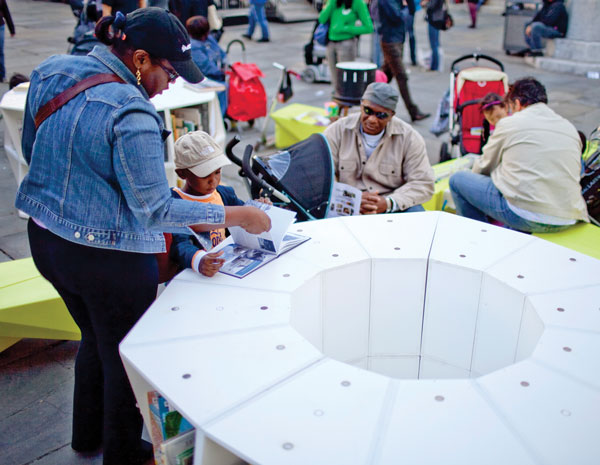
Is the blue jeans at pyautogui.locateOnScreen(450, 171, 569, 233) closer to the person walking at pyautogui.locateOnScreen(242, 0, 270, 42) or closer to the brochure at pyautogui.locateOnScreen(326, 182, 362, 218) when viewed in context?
the brochure at pyautogui.locateOnScreen(326, 182, 362, 218)

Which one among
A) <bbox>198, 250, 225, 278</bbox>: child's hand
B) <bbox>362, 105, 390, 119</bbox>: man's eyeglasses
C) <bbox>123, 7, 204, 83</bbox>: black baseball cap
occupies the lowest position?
<bbox>198, 250, 225, 278</bbox>: child's hand

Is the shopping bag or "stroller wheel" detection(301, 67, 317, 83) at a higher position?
the shopping bag

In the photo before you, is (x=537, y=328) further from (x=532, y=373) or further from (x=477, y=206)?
(x=477, y=206)

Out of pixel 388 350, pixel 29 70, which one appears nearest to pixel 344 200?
pixel 388 350

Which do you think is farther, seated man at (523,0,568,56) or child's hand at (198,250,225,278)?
seated man at (523,0,568,56)

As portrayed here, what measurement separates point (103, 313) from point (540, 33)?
430 inches

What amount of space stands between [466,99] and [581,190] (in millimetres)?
2188

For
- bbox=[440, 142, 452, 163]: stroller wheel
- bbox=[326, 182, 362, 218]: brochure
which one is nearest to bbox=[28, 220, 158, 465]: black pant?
bbox=[326, 182, 362, 218]: brochure

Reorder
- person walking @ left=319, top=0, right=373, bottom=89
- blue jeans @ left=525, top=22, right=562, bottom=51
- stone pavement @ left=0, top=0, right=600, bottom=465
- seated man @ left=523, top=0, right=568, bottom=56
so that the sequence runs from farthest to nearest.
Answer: blue jeans @ left=525, top=22, right=562, bottom=51 → seated man @ left=523, top=0, right=568, bottom=56 → person walking @ left=319, top=0, right=373, bottom=89 → stone pavement @ left=0, top=0, right=600, bottom=465

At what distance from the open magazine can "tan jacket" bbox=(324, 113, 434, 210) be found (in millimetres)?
1274

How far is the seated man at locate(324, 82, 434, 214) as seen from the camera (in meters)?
3.71

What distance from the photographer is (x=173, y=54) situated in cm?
197

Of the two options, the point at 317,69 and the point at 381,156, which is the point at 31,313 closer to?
the point at 381,156

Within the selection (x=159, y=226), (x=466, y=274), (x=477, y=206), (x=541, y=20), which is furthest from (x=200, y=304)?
(x=541, y=20)
